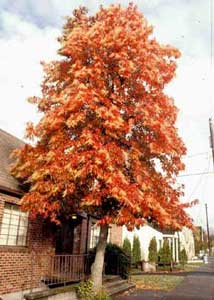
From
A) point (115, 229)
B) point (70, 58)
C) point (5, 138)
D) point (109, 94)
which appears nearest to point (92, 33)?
point (70, 58)

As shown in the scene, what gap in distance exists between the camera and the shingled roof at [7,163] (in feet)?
39.0

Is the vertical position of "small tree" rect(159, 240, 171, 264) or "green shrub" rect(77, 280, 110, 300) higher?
"small tree" rect(159, 240, 171, 264)

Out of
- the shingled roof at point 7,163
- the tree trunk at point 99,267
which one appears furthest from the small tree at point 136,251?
the tree trunk at point 99,267

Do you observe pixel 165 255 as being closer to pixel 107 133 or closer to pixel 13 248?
pixel 13 248

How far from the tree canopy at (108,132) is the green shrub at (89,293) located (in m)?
2.46

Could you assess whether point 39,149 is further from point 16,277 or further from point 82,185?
point 16,277

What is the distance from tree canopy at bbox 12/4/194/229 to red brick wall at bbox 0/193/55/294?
1499mm

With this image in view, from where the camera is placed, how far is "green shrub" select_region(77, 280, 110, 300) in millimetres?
11741

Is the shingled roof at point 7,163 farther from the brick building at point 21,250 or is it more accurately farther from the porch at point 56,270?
the porch at point 56,270

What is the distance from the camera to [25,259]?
1235 cm

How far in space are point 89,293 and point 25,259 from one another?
8.42ft

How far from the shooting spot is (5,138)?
1673 cm

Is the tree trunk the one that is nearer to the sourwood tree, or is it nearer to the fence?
the sourwood tree

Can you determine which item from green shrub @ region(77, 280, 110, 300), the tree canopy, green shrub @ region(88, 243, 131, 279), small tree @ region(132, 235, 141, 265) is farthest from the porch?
small tree @ region(132, 235, 141, 265)
